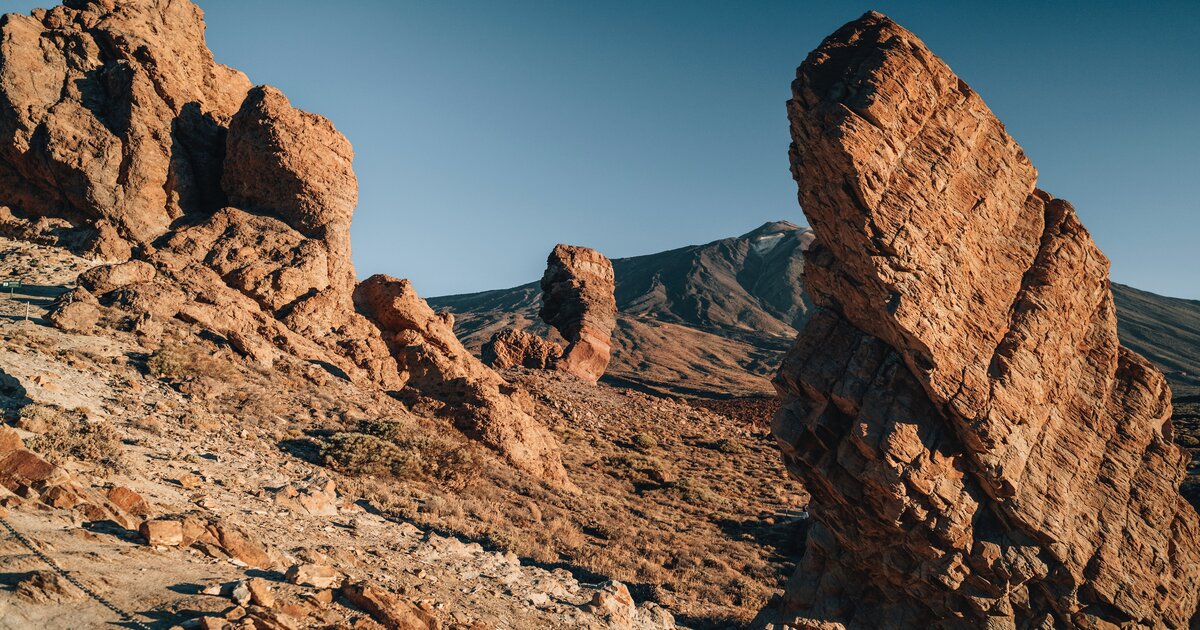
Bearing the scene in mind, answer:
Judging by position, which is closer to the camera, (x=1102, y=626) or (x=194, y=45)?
(x=1102, y=626)

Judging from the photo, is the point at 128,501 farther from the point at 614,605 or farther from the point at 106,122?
the point at 106,122

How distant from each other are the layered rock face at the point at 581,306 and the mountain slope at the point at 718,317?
19.1 m

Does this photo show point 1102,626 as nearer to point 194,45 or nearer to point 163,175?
point 163,175

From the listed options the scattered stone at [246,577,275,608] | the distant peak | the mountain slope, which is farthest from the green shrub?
the distant peak

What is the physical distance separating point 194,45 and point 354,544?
23679mm

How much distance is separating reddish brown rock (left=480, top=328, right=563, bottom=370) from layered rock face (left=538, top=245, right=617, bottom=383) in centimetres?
83

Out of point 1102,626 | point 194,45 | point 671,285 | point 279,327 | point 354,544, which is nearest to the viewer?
point 1102,626

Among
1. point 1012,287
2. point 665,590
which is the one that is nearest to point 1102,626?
point 1012,287

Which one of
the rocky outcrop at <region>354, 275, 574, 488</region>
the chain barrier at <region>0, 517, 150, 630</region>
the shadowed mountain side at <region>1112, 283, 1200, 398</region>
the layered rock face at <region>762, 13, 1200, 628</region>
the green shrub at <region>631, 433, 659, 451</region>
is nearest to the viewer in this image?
the chain barrier at <region>0, 517, 150, 630</region>

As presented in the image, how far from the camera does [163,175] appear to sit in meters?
22.8

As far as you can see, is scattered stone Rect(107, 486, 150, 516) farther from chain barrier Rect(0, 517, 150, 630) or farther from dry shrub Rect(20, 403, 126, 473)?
chain barrier Rect(0, 517, 150, 630)

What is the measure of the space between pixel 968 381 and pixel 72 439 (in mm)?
13076

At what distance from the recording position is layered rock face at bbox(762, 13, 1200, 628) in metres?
9.62

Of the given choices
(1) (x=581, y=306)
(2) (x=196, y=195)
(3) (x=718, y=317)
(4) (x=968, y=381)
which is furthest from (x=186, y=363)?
(3) (x=718, y=317)
